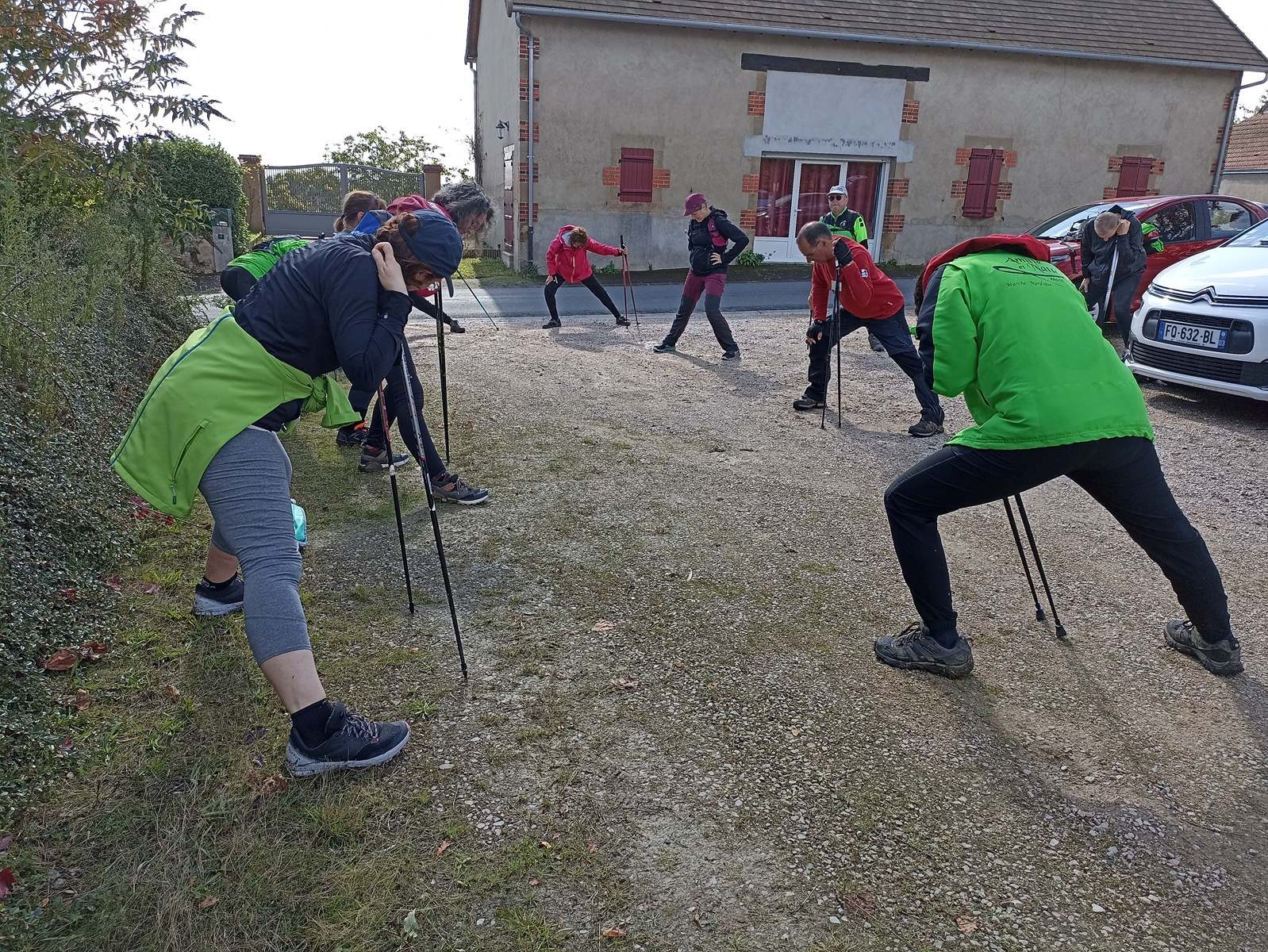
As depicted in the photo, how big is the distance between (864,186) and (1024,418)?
1990 centimetres

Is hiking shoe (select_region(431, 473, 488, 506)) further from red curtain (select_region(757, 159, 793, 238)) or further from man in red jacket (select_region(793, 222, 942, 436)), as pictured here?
red curtain (select_region(757, 159, 793, 238))

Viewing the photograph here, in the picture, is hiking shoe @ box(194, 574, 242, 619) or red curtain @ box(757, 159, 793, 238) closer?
hiking shoe @ box(194, 574, 242, 619)

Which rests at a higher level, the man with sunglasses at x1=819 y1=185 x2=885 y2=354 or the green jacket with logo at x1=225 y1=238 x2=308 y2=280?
the man with sunglasses at x1=819 y1=185 x2=885 y2=354

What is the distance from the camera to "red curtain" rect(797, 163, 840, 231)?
21.0 meters

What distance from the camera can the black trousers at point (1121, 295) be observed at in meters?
10.0

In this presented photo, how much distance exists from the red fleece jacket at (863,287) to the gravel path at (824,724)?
1869mm

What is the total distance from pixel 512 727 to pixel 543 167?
17.6 m

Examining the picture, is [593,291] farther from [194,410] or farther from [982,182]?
[982,182]

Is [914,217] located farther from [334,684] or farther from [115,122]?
[334,684]

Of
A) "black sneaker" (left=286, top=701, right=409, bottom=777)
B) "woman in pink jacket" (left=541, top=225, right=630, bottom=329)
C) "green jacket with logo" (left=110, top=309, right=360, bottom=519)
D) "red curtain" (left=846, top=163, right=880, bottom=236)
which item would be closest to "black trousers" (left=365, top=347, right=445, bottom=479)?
"green jacket with logo" (left=110, top=309, right=360, bottom=519)

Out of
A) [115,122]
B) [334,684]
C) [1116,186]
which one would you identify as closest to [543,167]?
[115,122]

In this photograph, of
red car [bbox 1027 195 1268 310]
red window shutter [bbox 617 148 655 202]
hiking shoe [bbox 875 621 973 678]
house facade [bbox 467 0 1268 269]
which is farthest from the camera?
red window shutter [bbox 617 148 655 202]

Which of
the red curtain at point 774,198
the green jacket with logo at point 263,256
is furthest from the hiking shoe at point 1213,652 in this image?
the red curtain at point 774,198

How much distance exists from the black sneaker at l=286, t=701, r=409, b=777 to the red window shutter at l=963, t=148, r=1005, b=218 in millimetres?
21909
